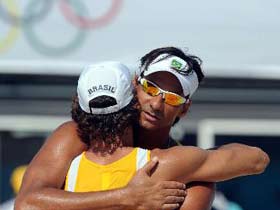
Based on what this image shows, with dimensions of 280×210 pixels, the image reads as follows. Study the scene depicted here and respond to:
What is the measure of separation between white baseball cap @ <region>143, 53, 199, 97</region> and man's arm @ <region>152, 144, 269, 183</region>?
0.61 feet

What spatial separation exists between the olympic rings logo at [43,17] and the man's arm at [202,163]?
2609mm

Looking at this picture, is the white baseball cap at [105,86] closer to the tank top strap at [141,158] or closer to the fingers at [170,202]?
the tank top strap at [141,158]

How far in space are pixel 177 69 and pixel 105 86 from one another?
224 millimetres

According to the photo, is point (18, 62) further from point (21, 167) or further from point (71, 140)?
point (71, 140)

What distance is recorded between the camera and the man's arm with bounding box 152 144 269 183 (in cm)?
288

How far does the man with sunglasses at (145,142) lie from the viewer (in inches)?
112

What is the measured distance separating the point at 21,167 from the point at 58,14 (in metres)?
0.88

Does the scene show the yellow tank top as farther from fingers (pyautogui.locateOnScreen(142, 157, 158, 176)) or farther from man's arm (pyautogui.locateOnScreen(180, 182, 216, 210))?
man's arm (pyautogui.locateOnScreen(180, 182, 216, 210))

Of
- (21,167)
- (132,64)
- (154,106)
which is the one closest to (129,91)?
(154,106)

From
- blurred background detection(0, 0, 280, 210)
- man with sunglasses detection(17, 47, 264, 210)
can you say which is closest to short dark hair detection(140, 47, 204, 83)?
man with sunglasses detection(17, 47, 264, 210)

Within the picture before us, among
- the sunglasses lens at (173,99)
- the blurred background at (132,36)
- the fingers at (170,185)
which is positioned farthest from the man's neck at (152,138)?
the blurred background at (132,36)

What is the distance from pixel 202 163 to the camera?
9.59 feet

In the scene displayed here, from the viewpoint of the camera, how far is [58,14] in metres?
5.57

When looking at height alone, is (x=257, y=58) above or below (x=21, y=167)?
above
